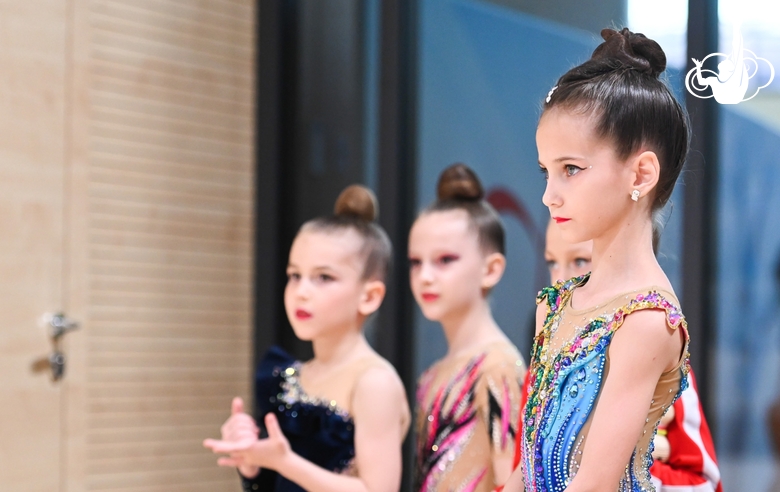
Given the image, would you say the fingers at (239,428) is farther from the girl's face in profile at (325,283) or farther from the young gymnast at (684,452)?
the young gymnast at (684,452)

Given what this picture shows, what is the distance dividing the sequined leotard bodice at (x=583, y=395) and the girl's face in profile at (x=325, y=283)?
96 centimetres

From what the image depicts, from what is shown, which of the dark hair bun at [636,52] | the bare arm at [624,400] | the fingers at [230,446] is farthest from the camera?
the fingers at [230,446]

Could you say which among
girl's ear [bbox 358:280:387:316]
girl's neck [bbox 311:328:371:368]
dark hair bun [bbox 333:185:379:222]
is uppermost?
dark hair bun [bbox 333:185:379:222]

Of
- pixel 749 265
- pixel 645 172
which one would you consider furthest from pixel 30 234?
pixel 645 172

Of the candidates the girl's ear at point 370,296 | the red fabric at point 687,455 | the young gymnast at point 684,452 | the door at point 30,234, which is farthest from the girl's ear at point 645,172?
the door at point 30,234

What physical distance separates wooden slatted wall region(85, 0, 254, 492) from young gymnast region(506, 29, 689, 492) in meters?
2.28

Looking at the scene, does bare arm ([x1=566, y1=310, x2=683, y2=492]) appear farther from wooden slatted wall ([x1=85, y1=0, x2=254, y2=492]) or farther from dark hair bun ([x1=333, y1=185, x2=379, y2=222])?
wooden slatted wall ([x1=85, y1=0, x2=254, y2=492])

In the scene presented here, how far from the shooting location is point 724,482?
2.45 metres

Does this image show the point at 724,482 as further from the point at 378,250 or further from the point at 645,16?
the point at 645,16

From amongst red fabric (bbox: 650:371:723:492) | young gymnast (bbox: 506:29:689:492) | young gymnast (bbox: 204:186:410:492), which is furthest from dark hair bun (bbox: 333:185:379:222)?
young gymnast (bbox: 506:29:689:492)

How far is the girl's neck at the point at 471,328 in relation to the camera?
2275 mm

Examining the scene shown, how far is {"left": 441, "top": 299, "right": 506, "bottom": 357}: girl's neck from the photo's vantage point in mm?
2275

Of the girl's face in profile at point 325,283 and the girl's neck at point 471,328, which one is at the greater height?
the girl's face in profile at point 325,283

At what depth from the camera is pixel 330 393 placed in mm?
2203
